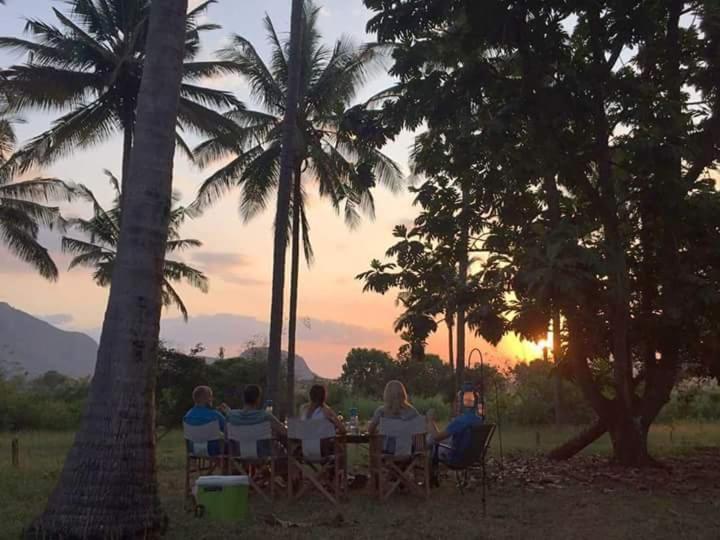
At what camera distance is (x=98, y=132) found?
2067 centimetres

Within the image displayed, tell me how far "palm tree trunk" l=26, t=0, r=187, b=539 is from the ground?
2.29 ft

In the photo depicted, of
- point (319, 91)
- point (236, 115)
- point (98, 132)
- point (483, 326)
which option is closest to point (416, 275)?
point (483, 326)

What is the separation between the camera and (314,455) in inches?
314

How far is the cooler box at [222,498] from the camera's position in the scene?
6.59 metres

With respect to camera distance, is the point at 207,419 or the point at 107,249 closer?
the point at 207,419

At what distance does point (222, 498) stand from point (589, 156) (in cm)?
608

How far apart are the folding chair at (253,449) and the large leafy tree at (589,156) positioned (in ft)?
10.4

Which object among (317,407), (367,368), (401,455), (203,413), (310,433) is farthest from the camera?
(367,368)

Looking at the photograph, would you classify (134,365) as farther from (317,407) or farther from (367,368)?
(367,368)

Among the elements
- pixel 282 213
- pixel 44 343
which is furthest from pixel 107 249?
pixel 44 343

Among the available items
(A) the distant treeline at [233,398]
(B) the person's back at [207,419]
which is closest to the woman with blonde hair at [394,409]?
(B) the person's back at [207,419]

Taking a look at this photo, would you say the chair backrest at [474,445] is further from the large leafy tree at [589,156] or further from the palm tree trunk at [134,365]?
the palm tree trunk at [134,365]

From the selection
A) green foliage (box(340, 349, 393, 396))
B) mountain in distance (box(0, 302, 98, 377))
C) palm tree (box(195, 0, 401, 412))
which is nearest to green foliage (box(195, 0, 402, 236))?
palm tree (box(195, 0, 401, 412))

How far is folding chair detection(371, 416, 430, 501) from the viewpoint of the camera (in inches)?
317
